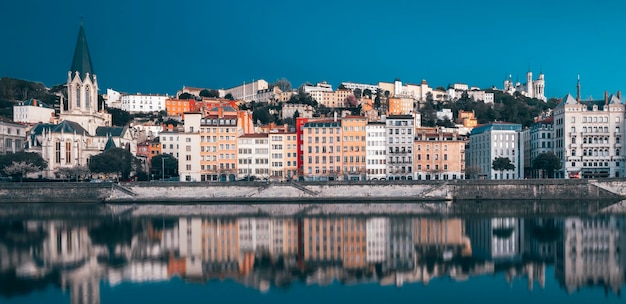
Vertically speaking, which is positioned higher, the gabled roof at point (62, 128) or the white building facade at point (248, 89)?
the white building facade at point (248, 89)

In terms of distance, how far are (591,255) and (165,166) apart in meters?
59.2

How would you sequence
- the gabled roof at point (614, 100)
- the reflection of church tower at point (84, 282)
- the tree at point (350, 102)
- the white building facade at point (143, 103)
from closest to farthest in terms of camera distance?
1. the reflection of church tower at point (84, 282)
2. the gabled roof at point (614, 100)
3. the white building facade at point (143, 103)
4. the tree at point (350, 102)

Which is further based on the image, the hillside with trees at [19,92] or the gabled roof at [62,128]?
the hillside with trees at [19,92]

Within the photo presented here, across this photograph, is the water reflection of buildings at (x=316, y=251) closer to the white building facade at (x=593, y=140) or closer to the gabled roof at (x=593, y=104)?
the white building facade at (x=593, y=140)

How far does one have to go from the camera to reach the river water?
74.6 ft

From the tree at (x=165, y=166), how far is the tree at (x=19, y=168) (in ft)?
47.4

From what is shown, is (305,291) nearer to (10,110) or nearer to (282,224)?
(282,224)

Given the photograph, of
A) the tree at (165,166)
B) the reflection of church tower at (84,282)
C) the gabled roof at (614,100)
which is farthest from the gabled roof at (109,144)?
the gabled roof at (614,100)

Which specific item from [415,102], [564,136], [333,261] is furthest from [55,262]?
[415,102]

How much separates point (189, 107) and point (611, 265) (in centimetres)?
11962

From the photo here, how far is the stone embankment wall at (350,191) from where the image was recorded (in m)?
57.4

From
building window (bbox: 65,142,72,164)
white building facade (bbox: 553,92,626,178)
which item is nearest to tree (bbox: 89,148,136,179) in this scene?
building window (bbox: 65,142,72,164)

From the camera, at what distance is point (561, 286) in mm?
23641

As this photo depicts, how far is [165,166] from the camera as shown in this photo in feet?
257
